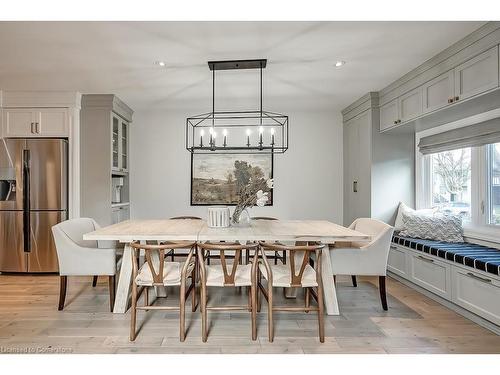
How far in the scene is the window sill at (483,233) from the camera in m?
3.18

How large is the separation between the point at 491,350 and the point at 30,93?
5469 millimetres

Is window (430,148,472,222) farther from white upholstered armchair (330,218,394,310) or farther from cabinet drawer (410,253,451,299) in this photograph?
white upholstered armchair (330,218,394,310)

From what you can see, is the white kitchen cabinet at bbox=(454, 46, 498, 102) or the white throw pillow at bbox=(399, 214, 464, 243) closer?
the white kitchen cabinet at bbox=(454, 46, 498, 102)

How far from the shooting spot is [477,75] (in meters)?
2.59

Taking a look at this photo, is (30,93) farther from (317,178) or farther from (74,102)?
(317,178)

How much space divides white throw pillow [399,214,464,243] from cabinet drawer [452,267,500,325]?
0.72 metres

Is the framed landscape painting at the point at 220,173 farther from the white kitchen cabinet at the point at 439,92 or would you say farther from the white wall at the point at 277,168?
the white kitchen cabinet at the point at 439,92

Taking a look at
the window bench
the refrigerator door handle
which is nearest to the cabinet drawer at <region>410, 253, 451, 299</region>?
the window bench

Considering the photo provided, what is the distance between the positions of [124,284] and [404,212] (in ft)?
10.9

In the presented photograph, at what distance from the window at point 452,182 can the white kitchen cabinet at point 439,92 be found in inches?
34.3

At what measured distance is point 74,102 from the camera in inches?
169

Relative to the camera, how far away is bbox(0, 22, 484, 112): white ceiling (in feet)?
8.25
